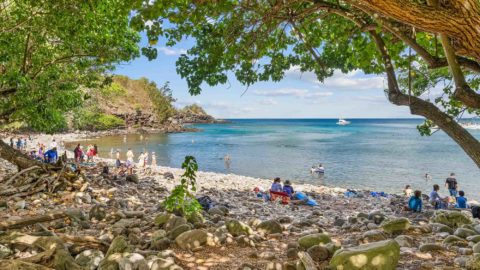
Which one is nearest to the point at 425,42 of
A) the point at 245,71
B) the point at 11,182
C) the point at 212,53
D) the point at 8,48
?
the point at 245,71

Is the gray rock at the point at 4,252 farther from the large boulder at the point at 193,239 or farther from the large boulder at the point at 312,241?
the large boulder at the point at 312,241

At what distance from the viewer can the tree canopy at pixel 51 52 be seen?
9.21 meters

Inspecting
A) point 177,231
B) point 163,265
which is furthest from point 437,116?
point 177,231

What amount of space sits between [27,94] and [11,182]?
3455 mm

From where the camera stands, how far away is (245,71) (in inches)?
314

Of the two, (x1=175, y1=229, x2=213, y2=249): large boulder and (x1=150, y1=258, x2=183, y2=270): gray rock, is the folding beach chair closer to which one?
(x1=175, y1=229, x2=213, y2=249): large boulder

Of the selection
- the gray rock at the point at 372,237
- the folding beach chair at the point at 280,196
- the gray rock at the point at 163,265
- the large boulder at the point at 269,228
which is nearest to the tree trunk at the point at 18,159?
the folding beach chair at the point at 280,196

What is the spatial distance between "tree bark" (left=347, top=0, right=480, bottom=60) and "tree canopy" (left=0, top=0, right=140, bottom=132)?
6.89 meters

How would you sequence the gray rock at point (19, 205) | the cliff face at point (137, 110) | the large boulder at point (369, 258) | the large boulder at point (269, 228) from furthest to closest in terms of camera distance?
the cliff face at point (137, 110)
the gray rock at point (19, 205)
the large boulder at point (269, 228)
the large boulder at point (369, 258)

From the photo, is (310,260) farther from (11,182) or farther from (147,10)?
(11,182)

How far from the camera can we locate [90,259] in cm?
513

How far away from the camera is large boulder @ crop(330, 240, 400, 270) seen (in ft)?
14.4

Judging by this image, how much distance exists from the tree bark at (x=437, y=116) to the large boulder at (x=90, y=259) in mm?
5132

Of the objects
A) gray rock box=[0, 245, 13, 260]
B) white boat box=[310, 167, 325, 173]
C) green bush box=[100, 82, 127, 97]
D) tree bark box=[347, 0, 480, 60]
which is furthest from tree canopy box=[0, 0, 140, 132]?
white boat box=[310, 167, 325, 173]
